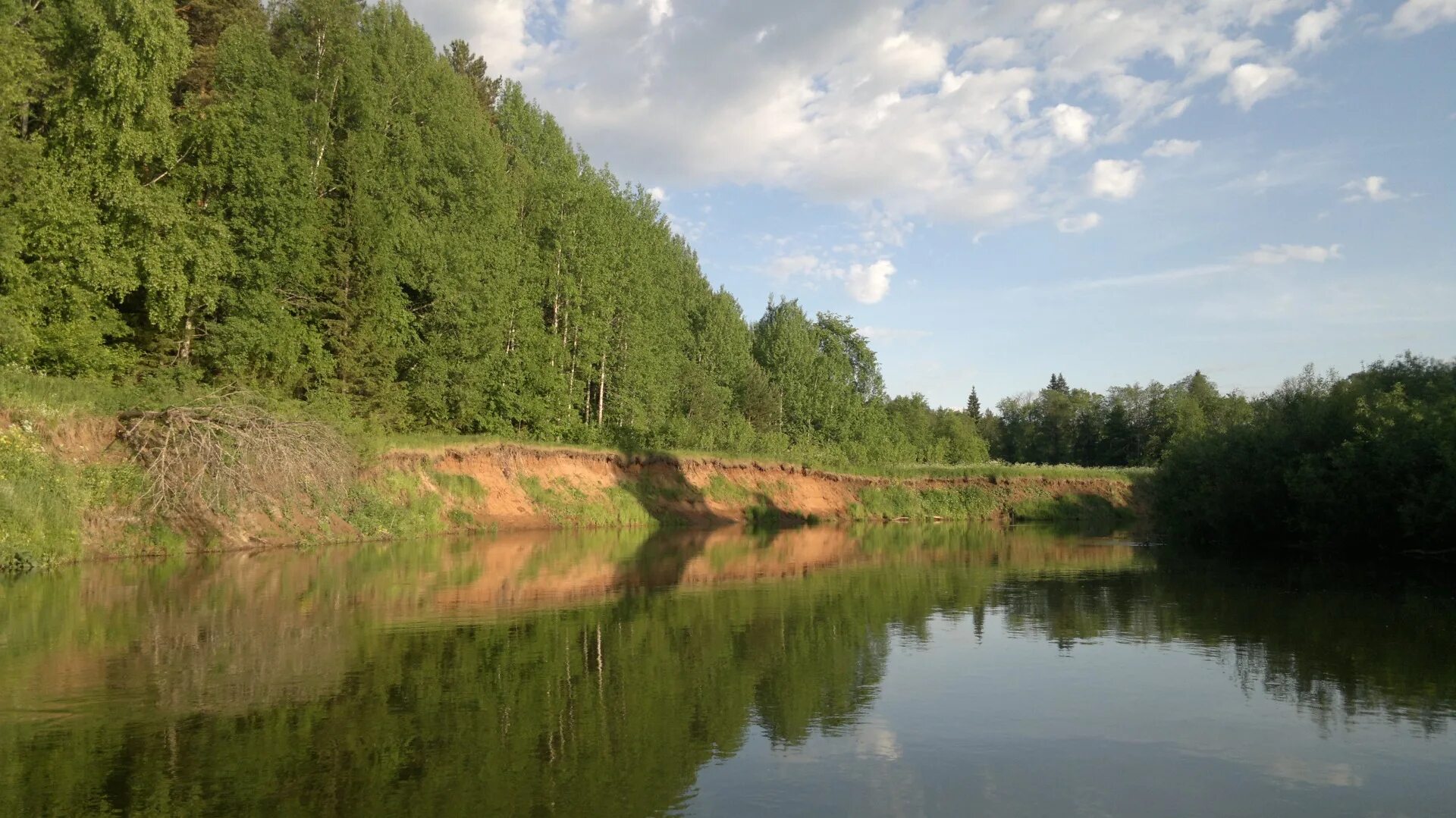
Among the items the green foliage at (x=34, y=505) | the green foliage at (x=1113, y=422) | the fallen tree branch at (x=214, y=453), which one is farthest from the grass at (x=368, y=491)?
the green foliage at (x=1113, y=422)

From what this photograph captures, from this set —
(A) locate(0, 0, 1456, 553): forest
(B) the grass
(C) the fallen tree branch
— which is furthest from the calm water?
(A) locate(0, 0, 1456, 553): forest

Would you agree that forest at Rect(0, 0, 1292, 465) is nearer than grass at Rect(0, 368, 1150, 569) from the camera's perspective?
No

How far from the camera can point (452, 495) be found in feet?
124

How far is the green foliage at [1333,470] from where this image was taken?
27.1 metres

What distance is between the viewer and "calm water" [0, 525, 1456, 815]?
7.26m

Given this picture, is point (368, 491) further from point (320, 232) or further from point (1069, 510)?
point (1069, 510)

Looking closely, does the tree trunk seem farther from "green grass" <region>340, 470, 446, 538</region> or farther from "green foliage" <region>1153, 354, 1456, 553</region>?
"green foliage" <region>1153, 354, 1456, 553</region>

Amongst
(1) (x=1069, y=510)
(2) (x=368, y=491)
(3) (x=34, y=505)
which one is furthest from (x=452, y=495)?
(1) (x=1069, y=510)

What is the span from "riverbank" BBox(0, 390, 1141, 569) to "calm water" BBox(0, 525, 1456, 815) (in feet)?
14.1

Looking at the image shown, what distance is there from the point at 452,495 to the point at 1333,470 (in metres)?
32.5

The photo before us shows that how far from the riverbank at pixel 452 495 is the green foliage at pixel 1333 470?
772 inches

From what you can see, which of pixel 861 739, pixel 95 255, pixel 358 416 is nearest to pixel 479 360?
pixel 358 416

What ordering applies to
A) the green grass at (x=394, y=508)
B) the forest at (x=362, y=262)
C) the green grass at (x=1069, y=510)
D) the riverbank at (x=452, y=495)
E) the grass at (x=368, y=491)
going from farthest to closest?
the green grass at (x=1069, y=510) < the green grass at (x=394, y=508) < the forest at (x=362, y=262) < the riverbank at (x=452, y=495) < the grass at (x=368, y=491)

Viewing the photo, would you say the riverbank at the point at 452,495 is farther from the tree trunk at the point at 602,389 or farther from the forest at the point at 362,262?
the tree trunk at the point at 602,389
